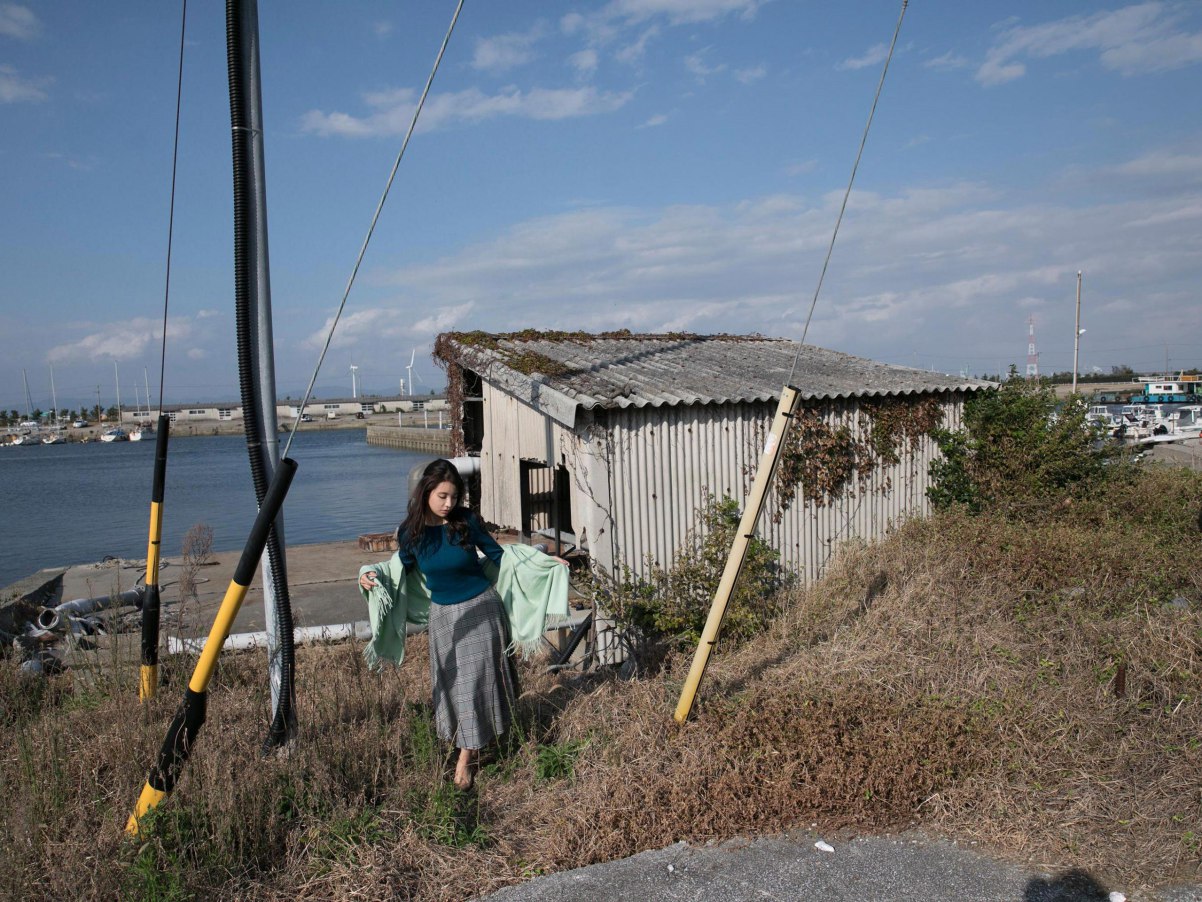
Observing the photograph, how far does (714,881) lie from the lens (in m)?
3.85

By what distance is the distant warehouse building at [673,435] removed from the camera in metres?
7.71

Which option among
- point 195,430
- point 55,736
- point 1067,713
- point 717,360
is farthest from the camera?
point 195,430

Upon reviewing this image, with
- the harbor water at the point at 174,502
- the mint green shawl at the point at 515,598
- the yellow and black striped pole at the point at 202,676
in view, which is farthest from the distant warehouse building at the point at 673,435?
the harbor water at the point at 174,502

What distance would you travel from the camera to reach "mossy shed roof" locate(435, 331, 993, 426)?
7.83m

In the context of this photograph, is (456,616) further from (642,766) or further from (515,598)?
(642,766)

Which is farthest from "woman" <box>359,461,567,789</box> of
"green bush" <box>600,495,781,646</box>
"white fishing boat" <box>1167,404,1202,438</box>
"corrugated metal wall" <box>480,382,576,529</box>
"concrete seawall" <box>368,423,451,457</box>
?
"concrete seawall" <box>368,423,451,457</box>

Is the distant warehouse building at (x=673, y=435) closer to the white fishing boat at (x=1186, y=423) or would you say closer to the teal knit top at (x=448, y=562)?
the teal knit top at (x=448, y=562)

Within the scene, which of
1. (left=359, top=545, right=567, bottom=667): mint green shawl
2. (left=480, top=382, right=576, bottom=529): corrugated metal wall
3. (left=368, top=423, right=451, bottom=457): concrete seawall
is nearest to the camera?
(left=359, top=545, right=567, bottom=667): mint green shawl

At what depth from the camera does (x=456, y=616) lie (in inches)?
194

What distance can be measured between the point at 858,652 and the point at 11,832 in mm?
4968

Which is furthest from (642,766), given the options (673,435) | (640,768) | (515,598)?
(673,435)

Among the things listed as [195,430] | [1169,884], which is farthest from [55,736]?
[195,430]

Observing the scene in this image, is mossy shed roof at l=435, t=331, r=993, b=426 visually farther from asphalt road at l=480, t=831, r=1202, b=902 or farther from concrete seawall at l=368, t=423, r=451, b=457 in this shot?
concrete seawall at l=368, t=423, r=451, b=457

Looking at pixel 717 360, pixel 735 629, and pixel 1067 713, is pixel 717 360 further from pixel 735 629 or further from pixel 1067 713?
pixel 1067 713
